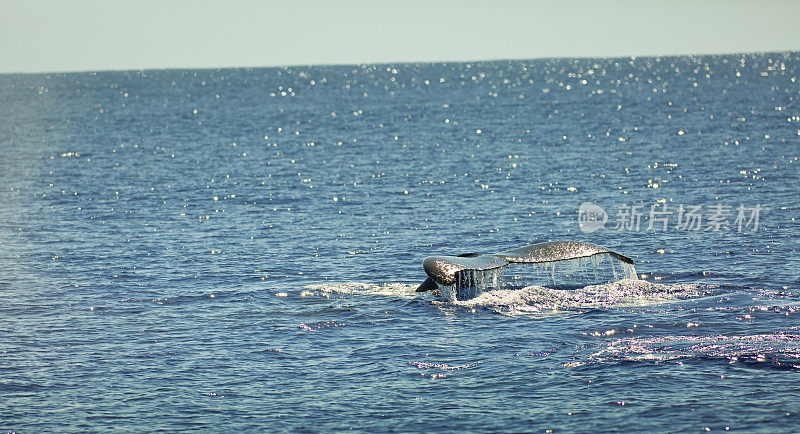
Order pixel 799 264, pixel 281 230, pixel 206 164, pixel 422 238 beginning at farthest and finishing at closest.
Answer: pixel 206 164 → pixel 281 230 → pixel 422 238 → pixel 799 264

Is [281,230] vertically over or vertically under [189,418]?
over

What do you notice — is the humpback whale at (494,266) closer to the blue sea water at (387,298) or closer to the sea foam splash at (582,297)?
the sea foam splash at (582,297)

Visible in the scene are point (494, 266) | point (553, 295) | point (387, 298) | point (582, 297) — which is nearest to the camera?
point (494, 266)

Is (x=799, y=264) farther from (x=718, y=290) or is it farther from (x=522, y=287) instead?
(x=522, y=287)

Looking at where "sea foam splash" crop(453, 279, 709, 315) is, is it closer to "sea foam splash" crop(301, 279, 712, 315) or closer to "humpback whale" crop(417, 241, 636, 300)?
"sea foam splash" crop(301, 279, 712, 315)

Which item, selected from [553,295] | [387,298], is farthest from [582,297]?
[387,298]

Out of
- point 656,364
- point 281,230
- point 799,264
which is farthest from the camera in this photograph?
point 281,230

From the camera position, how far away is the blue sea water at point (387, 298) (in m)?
28.4

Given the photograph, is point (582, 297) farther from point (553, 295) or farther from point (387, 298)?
point (387, 298)

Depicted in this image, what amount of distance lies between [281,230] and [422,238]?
9677 millimetres

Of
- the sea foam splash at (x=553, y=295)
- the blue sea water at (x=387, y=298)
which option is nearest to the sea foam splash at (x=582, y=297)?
the sea foam splash at (x=553, y=295)

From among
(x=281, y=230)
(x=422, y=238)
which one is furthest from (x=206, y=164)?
(x=422, y=238)

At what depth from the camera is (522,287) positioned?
4200cm

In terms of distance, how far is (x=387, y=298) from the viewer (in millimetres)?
41094
